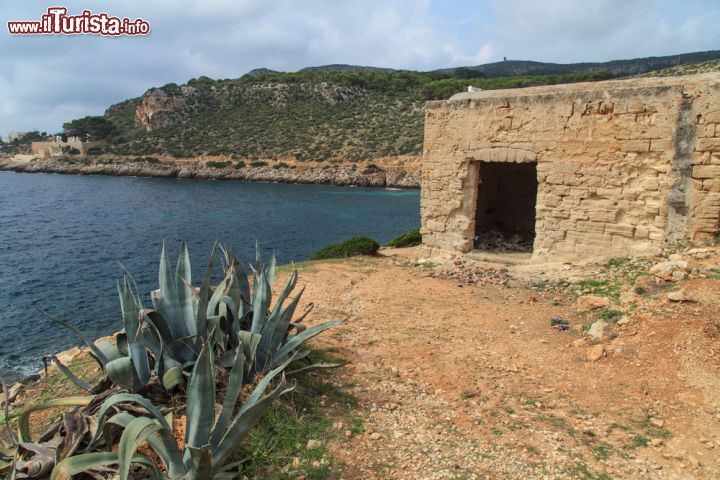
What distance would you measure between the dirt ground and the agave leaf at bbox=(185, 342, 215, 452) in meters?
0.88

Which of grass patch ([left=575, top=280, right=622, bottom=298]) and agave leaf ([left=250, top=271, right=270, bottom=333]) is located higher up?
agave leaf ([left=250, top=271, right=270, bottom=333])

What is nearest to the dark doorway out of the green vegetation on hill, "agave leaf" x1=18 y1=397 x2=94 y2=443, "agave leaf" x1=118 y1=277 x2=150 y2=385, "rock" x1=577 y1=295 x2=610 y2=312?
"rock" x1=577 y1=295 x2=610 y2=312

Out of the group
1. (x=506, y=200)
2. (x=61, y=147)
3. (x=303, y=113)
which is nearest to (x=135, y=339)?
(x=506, y=200)

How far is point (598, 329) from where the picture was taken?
15.7ft

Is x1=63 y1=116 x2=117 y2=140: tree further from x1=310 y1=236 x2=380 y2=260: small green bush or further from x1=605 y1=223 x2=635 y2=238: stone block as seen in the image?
x1=605 y1=223 x2=635 y2=238: stone block

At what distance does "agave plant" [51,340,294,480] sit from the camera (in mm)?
2275

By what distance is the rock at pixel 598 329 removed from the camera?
4.71m

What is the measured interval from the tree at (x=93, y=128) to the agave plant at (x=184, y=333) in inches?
2841

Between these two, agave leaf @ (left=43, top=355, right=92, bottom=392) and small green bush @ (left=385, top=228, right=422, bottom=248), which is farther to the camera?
small green bush @ (left=385, top=228, right=422, bottom=248)

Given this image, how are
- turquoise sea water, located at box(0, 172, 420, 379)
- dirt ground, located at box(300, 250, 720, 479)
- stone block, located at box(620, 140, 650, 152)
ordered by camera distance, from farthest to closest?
turquoise sea water, located at box(0, 172, 420, 379) → stone block, located at box(620, 140, 650, 152) → dirt ground, located at box(300, 250, 720, 479)

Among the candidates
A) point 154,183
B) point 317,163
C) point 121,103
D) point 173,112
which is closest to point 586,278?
point 317,163

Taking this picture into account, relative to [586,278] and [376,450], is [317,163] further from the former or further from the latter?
[376,450]

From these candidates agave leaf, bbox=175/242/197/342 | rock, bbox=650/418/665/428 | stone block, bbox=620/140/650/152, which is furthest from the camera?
stone block, bbox=620/140/650/152

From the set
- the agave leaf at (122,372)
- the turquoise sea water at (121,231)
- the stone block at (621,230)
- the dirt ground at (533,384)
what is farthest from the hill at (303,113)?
the agave leaf at (122,372)
